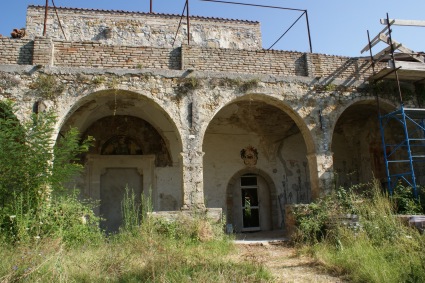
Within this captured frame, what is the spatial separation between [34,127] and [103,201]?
4394mm

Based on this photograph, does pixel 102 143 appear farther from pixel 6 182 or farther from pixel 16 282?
pixel 16 282

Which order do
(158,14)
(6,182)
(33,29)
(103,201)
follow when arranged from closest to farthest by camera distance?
(6,182)
(103,201)
(33,29)
(158,14)

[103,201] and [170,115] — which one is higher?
[170,115]

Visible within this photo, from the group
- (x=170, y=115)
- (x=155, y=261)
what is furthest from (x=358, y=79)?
(x=155, y=261)

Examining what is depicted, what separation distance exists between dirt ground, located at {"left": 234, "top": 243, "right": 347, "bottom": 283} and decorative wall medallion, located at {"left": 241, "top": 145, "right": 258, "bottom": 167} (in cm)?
424

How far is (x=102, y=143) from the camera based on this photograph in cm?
1077

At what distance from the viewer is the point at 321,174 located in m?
8.77

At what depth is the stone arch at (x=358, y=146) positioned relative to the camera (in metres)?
11.4

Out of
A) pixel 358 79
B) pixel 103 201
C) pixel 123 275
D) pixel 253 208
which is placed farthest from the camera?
pixel 253 208

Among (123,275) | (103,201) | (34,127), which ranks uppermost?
(34,127)

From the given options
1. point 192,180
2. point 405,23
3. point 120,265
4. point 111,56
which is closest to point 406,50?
point 405,23

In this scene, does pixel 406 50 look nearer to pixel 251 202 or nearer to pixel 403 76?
pixel 403 76

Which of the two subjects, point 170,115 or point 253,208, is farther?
point 253,208

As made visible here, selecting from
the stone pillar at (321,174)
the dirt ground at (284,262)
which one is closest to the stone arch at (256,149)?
the stone pillar at (321,174)
